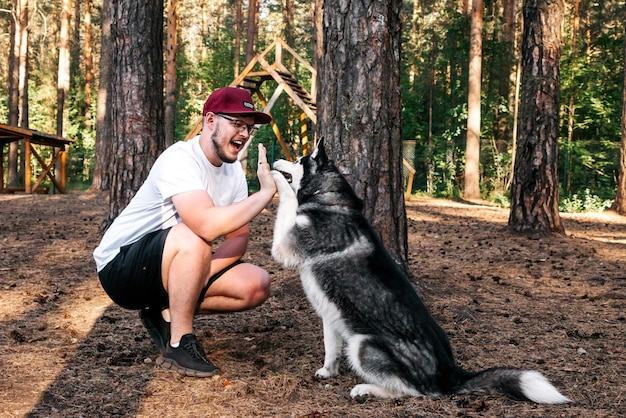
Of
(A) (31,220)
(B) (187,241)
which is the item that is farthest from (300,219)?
(A) (31,220)

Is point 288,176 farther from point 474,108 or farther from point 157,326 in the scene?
point 474,108

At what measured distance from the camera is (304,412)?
3.00m

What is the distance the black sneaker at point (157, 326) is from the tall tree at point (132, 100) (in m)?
3.96

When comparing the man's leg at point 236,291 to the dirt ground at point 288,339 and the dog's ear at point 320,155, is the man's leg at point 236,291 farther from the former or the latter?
the dog's ear at point 320,155

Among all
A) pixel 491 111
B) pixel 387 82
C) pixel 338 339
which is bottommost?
pixel 338 339

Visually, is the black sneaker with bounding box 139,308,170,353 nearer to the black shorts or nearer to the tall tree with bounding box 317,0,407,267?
the black shorts

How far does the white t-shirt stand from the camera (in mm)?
3537

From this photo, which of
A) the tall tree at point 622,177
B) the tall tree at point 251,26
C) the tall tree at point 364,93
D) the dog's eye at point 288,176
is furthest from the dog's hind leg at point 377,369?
the tall tree at point 251,26

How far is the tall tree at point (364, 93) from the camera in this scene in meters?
4.83

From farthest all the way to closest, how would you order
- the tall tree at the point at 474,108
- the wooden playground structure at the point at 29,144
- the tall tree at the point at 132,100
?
the tall tree at the point at 474,108, the wooden playground structure at the point at 29,144, the tall tree at the point at 132,100

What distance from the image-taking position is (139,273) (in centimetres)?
362

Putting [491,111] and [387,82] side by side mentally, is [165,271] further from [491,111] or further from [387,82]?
[491,111]

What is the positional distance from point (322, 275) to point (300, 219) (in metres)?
0.40

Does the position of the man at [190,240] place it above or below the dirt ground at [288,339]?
above
